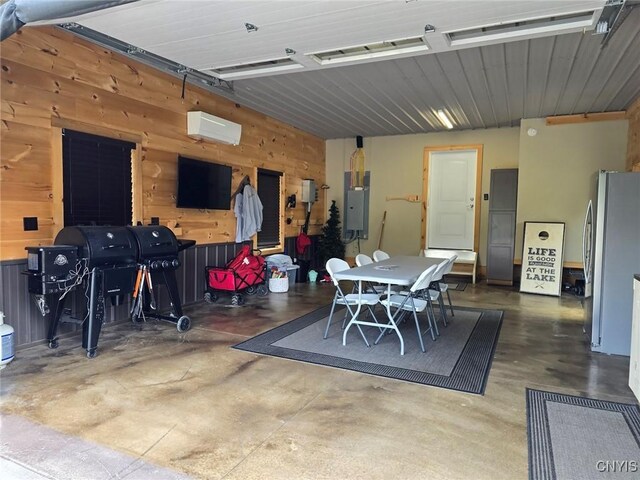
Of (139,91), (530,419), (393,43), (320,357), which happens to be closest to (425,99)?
(393,43)

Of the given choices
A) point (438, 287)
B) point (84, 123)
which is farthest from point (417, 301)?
point (84, 123)

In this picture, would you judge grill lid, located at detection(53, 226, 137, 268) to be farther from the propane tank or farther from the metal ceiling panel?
the metal ceiling panel

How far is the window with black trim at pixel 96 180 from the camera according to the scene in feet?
13.2

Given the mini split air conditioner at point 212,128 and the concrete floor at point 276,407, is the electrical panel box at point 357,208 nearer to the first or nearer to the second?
the mini split air conditioner at point 212,128

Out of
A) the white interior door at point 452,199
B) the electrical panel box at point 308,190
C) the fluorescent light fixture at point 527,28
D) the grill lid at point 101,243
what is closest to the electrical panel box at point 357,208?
the electrical panel box at point 308,190

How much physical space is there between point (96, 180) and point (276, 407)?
9.86 ft

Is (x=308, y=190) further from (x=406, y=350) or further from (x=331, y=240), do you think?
(x=406, y=350)

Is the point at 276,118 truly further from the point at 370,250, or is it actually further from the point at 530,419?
the point at 530,419

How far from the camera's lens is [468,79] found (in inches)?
204

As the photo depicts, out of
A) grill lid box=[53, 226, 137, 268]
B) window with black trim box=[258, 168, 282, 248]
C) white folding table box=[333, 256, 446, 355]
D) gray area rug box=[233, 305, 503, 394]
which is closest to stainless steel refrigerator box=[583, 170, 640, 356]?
gray area rug box=[233, 305, 503, 394]

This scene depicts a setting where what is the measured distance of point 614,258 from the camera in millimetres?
3773

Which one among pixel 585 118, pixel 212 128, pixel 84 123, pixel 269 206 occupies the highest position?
pixel 585 118

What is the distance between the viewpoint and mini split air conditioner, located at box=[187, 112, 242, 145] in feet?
17.5

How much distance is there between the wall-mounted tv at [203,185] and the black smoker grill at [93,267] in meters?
1.26
